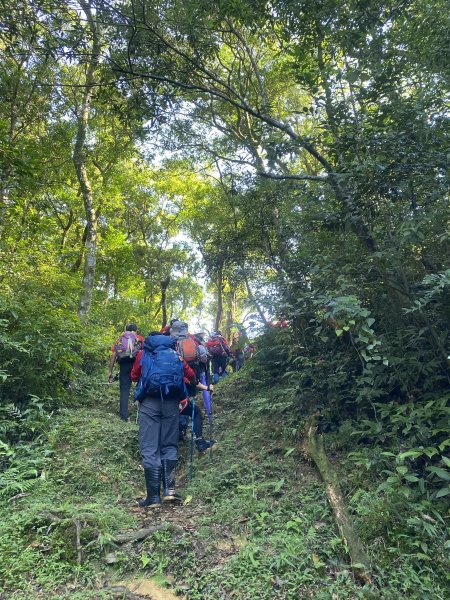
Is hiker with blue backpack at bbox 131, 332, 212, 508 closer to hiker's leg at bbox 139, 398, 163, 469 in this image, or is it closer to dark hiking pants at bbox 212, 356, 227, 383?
hiker's leg at bbox 139, 398, 163, 469

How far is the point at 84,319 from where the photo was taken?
396 inches

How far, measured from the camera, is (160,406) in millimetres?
5324

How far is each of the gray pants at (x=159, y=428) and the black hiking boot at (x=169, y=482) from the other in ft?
0.25

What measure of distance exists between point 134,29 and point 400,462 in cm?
682

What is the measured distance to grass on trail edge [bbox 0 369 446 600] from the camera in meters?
3.12

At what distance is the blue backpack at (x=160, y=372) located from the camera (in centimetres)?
521

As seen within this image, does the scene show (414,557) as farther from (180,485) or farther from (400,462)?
(180,485)

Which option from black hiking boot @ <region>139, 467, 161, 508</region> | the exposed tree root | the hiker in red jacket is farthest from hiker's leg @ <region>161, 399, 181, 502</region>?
the hiker in red jacket

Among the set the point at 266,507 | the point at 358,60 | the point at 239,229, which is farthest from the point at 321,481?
the point at 239,229

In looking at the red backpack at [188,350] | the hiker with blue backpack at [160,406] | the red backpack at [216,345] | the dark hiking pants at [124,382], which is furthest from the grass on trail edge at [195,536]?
the red backpack at [216,345]

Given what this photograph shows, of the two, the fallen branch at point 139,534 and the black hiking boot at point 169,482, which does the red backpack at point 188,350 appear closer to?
the black hiking boot at point 169,482

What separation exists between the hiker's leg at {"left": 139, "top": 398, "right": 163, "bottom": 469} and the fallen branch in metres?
1.05

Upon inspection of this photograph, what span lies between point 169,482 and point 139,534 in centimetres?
117

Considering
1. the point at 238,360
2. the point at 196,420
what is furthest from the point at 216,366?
the point at 196,420
